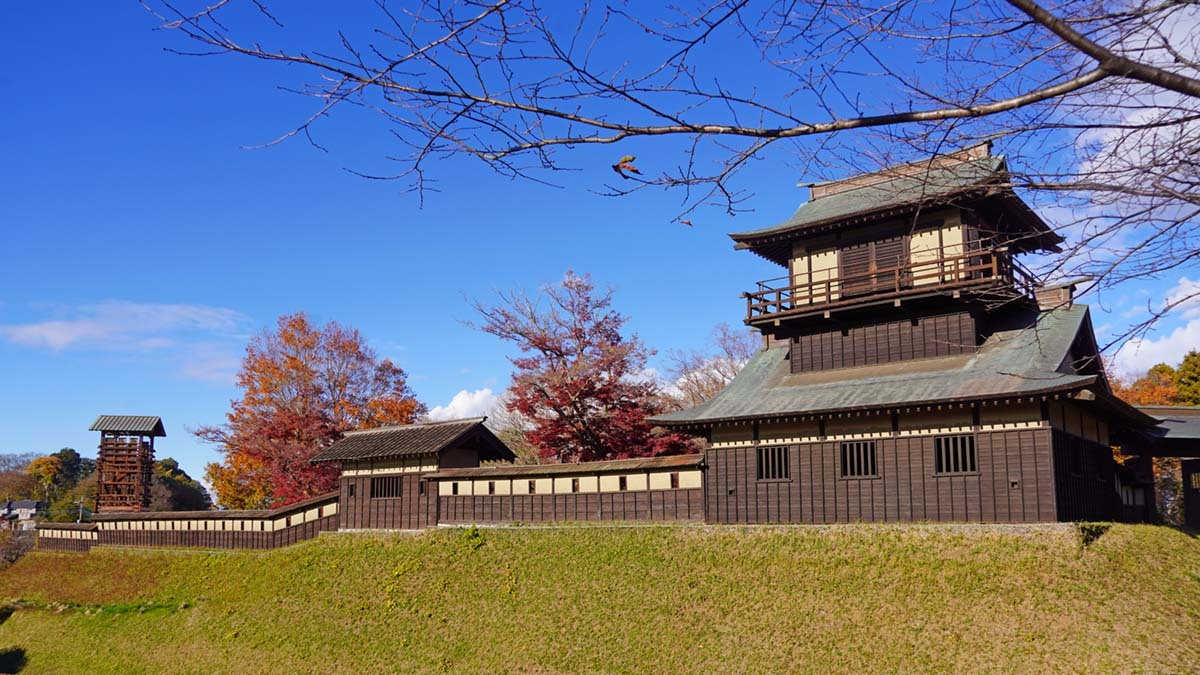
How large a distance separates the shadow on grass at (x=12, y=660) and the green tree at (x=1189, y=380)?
47306mm

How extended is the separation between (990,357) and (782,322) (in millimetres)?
5200

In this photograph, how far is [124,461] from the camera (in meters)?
45.2

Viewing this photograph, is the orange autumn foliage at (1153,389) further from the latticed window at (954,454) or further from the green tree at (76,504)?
the green tree at (76,504)

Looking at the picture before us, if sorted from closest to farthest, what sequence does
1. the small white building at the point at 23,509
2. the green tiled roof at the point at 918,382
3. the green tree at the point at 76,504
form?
1. the green tiled roof at the point at 918,382
2. the green tree at the point at 76,504
3. the small white building at the point at 23,509

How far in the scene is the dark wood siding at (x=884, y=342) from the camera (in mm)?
20781

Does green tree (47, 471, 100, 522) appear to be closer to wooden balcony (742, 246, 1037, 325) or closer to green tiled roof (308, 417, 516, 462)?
green tiled roof (308, 417, 516, 462)

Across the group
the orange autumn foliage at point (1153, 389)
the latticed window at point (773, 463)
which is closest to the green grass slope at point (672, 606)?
the latticed window at point (773, 463)

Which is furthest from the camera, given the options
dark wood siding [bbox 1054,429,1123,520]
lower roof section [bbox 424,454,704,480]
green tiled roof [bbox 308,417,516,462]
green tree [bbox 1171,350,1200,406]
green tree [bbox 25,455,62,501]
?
green tree [bbox 25,455,62,501]

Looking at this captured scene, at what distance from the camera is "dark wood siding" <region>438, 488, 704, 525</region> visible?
22234 millimetres

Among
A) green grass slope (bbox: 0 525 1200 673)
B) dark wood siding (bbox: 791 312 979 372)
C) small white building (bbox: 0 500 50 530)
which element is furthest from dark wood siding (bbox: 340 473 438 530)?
small white building (bbox: 0 500 50 530)

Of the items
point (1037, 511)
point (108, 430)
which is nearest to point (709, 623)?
point (1037, 511)

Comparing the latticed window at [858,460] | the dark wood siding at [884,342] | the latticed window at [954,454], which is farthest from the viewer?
the dark wood siding at [884,342]

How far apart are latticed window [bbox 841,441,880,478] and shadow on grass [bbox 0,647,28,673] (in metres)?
24.7

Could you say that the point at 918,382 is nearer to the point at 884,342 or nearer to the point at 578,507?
the point at 884,342
